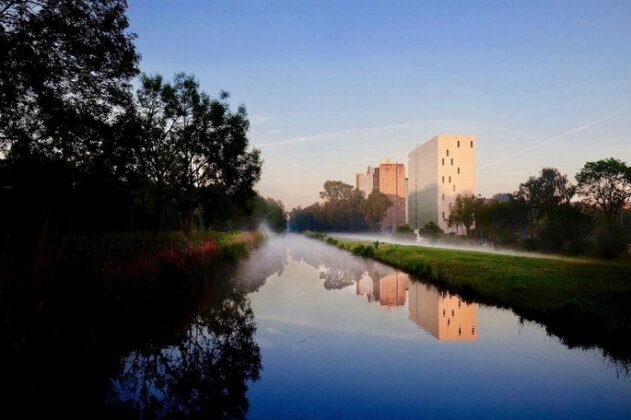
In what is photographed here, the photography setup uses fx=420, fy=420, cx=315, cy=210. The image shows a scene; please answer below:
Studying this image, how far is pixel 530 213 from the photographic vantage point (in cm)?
7725

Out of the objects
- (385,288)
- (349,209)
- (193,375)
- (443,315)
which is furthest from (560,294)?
(349,209)

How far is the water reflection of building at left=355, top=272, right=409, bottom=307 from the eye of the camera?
19067 mm

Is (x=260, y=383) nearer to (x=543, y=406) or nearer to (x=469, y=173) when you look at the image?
(x=543, y=406)

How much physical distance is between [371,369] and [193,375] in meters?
3.88

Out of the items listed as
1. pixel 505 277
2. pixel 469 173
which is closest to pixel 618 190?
pixel 469 173

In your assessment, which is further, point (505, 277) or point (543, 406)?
point (505, 277)

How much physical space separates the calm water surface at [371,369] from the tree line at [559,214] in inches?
1077

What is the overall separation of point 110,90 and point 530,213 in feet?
250

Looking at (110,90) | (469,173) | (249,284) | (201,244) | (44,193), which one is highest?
(469,173)

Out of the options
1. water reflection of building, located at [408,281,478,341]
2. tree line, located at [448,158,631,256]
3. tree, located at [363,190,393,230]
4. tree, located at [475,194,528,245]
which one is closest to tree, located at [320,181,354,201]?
tree, located at [363,190,393,230]

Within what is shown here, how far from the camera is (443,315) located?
15266 millimetres

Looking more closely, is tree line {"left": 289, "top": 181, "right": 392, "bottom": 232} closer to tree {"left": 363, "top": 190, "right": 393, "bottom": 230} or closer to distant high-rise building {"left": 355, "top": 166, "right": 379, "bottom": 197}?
tree {"left": 363, "top": 190, "right": 393, "bottom": 230}

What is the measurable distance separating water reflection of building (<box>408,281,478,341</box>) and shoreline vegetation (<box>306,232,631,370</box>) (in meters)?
1.32

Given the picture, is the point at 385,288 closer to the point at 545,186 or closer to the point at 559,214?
the point at 559,214
